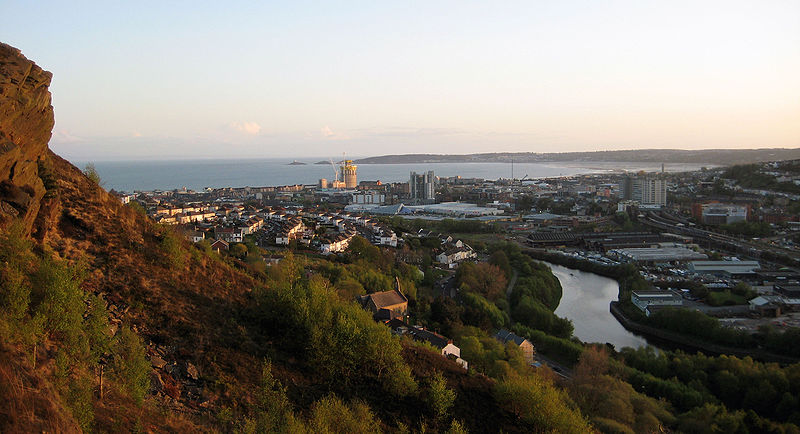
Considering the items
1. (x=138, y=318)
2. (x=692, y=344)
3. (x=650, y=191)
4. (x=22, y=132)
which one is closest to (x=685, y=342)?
(x=692, y=344)

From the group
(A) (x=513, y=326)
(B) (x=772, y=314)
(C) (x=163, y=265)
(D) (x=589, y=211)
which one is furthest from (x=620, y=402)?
(D) (x=589, y=211)

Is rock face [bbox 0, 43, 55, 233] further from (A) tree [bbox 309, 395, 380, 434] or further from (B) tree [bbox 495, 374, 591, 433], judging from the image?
(B) tree [bbox 495, 374, 591, 433]

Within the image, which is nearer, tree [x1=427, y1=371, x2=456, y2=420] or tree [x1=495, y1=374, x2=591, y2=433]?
tree [x1=427, y1=371, x2=456, y2=420]

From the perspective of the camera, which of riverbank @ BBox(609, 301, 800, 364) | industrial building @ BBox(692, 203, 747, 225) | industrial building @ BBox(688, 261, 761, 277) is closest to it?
riverbank @ BBox(609, 301, 800, 364)

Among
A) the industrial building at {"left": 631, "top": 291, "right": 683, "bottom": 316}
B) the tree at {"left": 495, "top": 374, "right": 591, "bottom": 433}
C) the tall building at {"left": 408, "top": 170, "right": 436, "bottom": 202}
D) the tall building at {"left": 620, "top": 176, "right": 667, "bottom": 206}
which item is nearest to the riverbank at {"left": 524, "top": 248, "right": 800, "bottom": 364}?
the industrial building at {"left": 631, "top": 291, "right": 683, "bottom": 316}

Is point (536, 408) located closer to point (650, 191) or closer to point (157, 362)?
point (157, 362)
